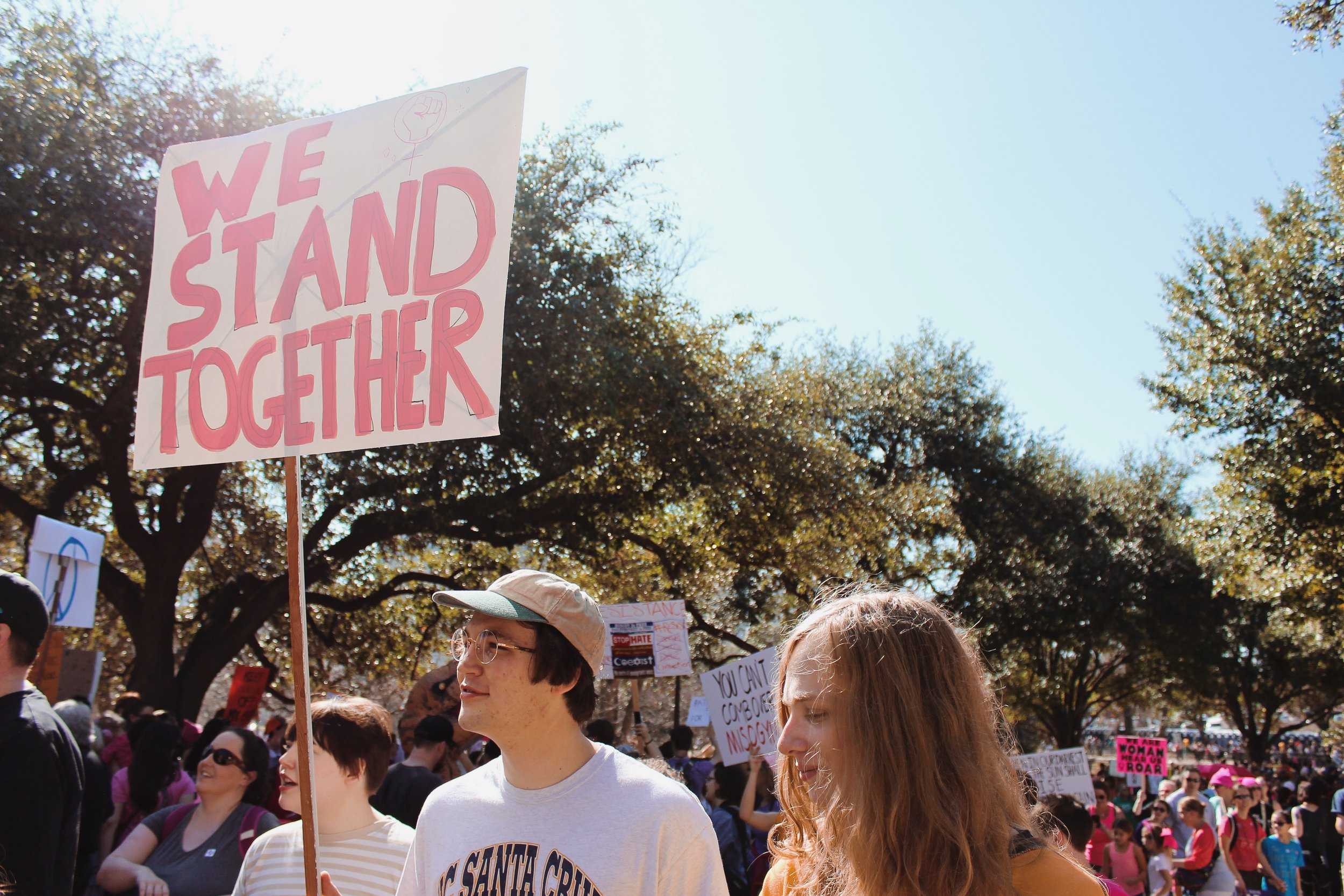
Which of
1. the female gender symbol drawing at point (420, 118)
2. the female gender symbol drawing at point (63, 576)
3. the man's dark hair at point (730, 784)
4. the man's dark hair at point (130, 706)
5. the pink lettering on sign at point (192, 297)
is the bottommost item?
the man's dark hair at point (730, 784)

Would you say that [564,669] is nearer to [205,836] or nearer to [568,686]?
[568,686]

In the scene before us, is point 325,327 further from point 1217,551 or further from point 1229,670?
point 1229,670

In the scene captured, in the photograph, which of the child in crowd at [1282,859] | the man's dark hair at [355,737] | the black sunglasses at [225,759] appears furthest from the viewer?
the child in crowd at [1282,859]

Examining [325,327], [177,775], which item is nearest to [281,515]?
[177,775]

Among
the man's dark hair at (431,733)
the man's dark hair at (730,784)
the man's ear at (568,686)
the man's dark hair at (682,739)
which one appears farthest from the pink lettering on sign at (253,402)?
the man's dark hair at (682,739)

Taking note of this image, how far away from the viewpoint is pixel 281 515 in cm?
1881

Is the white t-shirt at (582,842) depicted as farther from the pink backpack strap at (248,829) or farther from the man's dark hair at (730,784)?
the man's dark hair at (730,784)

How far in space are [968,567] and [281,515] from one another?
57.4ft

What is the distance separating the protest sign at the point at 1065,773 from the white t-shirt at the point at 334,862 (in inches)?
370

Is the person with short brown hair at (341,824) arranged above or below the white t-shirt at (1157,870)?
above

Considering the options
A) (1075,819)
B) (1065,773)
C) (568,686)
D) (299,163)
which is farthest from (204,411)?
(1065,773)

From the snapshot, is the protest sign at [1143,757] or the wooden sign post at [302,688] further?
the protest sign at [1143,757]

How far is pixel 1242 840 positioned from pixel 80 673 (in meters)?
11.6

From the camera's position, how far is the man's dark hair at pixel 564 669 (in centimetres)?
280
